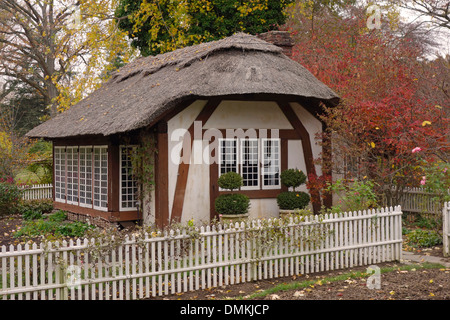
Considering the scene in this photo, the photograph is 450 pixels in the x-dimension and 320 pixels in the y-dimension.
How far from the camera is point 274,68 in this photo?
13.8 metres

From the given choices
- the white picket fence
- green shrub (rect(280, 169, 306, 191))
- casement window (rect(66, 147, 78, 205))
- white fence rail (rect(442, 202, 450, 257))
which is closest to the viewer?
white fence rail (rect(442, 202, 450, 257))

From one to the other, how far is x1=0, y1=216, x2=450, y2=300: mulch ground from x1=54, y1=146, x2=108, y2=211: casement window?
6.51 metres

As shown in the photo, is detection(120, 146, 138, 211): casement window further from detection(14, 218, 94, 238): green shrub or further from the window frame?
the window frame

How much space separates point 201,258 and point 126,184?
19.2 feet

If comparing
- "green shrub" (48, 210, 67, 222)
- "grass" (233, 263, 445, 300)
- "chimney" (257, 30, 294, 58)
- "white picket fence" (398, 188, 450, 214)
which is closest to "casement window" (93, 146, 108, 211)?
"green shrub" (48, 210, 67, 222)

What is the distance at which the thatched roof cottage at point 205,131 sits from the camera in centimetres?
1272

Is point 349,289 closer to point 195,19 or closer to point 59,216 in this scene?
point 59,216

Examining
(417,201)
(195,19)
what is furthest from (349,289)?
(195,19)

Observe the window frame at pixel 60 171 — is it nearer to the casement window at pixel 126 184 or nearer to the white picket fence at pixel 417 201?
the casement window at pixel 126 184

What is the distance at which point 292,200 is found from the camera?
13.3 metres

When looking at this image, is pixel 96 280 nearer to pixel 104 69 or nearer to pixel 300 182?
pixel 300 182

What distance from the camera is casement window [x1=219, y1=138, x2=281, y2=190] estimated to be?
13391mm

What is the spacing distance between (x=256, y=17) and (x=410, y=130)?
1224 cm
